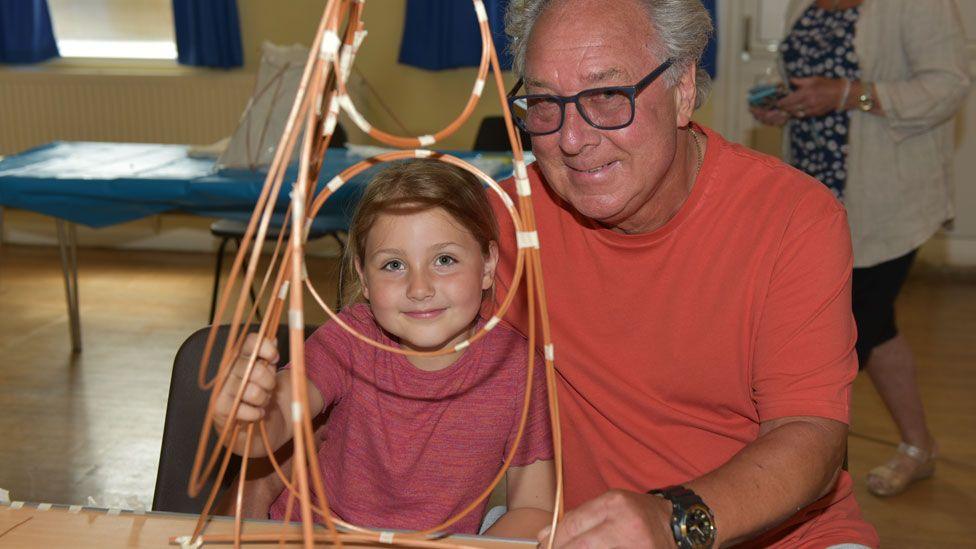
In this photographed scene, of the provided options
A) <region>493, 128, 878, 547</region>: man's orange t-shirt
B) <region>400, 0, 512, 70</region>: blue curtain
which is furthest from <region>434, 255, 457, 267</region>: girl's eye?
<region>400, 0, 512, 70</region>: blue curtain

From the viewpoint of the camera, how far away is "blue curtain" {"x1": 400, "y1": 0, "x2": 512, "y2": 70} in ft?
18.2

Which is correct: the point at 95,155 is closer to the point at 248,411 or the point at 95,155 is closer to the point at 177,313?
the point at 177,313

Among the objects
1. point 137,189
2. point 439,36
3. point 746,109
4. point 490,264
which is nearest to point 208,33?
point 439,36

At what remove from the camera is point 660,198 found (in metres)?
1.60

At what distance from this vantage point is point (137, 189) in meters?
3.72

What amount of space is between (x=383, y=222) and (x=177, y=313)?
3.73 m

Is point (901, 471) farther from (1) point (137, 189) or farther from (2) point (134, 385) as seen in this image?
(2) point (134, 385)

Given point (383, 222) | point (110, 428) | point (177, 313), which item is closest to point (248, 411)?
point (383, 222)

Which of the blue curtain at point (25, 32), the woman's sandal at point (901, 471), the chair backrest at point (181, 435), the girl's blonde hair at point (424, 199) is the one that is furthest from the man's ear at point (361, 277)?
the blue curtain at point (25, 32)

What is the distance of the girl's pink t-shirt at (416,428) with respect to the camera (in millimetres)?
1600

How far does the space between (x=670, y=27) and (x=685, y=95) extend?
0.38 feet

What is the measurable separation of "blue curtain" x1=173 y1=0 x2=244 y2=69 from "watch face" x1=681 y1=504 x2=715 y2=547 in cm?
518

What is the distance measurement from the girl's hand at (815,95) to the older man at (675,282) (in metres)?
1.46

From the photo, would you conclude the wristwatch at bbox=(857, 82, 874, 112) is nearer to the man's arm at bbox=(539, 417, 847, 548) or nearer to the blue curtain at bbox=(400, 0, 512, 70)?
the man's arm at bbox=(539, 417, 847, 548)
